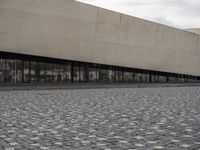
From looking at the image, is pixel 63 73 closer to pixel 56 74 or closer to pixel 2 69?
pixel 56 74

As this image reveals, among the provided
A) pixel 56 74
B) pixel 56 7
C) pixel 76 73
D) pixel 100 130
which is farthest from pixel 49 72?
pixel 100 130

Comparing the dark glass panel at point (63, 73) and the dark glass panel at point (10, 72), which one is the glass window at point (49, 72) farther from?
the dark glass panel at point (10, 72)

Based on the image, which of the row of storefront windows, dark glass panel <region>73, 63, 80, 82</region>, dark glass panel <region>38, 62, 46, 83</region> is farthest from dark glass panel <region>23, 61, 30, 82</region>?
dark glass panel <region>73, 63, 80, 82</region>

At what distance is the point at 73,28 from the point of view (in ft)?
109

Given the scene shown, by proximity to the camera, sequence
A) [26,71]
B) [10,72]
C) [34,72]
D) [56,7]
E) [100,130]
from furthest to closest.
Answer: [34,72], [26,71], [10,72], [56,7], [100,130]

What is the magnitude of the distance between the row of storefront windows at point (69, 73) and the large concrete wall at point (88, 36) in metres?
3.10

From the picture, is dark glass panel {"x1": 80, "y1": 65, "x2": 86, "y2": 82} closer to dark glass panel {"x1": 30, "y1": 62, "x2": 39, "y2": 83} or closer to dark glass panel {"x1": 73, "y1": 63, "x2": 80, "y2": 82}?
dark glass panel {"x1": 73, "y1": 63, "x2": 80, "y2": 82}

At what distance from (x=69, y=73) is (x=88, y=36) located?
743 cm

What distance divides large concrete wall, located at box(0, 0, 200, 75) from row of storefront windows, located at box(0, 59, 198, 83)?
10.2 ft

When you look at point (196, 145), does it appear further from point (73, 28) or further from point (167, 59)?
point (167, 59)

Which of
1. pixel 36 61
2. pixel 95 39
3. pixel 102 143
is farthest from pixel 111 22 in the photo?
pixel 102 143

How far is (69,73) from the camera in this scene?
40.4m

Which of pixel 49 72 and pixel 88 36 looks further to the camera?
pixel 49 72

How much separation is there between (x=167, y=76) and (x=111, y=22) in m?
13.1
